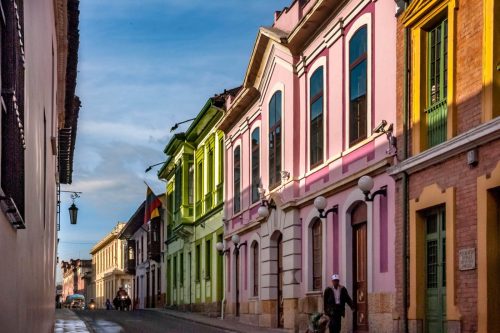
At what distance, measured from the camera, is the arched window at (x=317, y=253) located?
21.9 metres

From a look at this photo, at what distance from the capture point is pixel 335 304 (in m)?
17.4

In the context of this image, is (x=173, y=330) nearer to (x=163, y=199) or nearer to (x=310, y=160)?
(x=310, y=160)

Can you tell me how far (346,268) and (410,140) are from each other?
14.7ft

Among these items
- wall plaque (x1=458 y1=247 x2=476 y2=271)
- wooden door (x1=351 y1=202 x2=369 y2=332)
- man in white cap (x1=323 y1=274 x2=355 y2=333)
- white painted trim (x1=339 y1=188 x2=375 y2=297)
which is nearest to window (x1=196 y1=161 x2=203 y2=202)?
white painted trim (x1=339 y1=188 x2=375 y2=297)

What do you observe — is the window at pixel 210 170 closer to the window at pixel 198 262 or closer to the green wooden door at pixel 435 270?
the window at pixel 198 262

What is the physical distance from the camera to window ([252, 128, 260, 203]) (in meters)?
28.2

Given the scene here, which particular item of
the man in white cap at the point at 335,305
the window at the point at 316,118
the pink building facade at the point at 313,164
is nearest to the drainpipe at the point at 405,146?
the pink building facade at the point at 313,164

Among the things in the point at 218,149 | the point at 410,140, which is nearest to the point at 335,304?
the point at 410,140

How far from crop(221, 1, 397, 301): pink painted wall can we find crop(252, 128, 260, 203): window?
14.5 inches

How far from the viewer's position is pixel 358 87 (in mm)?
19156

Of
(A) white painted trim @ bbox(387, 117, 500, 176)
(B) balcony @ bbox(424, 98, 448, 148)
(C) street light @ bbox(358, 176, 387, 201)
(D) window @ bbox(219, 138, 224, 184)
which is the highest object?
(D) window @ bbox(219, 138, 224, 184)

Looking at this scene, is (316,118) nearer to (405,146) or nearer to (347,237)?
(347,237)

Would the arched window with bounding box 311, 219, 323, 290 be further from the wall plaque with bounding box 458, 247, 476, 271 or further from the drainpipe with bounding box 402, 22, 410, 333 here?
the wall plaque with bounding box 458, 247, 476, 271

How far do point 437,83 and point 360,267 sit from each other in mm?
5393
